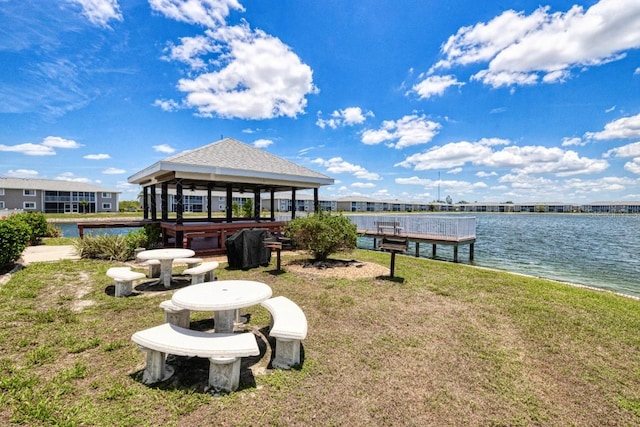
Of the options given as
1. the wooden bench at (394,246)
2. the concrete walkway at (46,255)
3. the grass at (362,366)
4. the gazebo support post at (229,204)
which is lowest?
the grass at (362,366)

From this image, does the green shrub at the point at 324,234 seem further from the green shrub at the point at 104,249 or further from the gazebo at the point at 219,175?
the green shrub at the point at 104,249

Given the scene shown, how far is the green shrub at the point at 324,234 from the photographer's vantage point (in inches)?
365

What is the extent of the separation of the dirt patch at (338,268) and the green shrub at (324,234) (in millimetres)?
497

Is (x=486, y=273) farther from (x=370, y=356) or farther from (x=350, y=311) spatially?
(x=370, y=356)

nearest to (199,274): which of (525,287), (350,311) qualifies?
(350,311)

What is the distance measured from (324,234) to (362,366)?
5761 mm

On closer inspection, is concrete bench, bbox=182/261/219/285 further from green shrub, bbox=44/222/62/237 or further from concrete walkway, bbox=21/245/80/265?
green shrub, bbox=44/222/62/237

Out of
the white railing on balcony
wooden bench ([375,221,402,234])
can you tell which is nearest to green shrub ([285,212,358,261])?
wooden bench ([375,221,402,234])

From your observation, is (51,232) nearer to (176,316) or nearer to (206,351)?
(176,316)

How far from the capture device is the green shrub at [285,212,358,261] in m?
9.27

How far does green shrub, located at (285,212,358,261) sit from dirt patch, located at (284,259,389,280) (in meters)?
0.50

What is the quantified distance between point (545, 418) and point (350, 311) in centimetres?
317

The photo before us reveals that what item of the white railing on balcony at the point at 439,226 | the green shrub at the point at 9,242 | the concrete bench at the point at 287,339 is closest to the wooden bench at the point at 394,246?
the concrete bench at the point at 287,339

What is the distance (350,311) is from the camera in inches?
218
